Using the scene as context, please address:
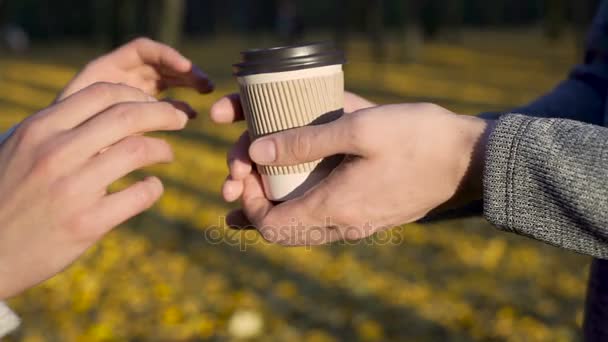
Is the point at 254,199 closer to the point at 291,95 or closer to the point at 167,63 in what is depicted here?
the point at 291,95

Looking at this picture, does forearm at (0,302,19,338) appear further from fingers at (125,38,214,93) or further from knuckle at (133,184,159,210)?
fingers at (125,38,214,93)

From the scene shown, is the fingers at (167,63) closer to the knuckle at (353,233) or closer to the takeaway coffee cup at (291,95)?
the takeaway coffee cup at (291,95)

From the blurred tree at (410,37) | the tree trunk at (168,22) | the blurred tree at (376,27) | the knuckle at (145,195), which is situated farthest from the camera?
the blurred tree at (410,37)

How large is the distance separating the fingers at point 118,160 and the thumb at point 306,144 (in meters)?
0.29

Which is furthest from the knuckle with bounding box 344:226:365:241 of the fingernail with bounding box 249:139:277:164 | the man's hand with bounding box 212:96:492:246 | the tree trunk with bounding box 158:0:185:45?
the tree trunk with bounding box 158:0:185:45

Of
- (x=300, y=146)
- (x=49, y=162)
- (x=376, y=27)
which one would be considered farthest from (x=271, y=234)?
(x=376, y=27)

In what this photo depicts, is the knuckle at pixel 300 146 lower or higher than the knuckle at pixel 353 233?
higher

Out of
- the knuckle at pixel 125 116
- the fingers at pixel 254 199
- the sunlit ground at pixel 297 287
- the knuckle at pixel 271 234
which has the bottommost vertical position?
the sunlit ground at pixel 297 287

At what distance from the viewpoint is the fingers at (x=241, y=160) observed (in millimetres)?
1760

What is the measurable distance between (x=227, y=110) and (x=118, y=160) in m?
0.57

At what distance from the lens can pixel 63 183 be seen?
1.23m

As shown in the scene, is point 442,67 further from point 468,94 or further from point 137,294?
point 137,294

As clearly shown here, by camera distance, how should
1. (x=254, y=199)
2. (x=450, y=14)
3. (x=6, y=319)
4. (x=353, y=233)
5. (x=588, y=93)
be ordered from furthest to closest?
(x=450, y=14)
(x=588, y=93)
(x=254, y=199)
(x=353, y=233)
(x=6, y=319)

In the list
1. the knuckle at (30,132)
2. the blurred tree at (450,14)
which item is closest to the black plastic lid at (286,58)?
the knuckle at (30,132)
